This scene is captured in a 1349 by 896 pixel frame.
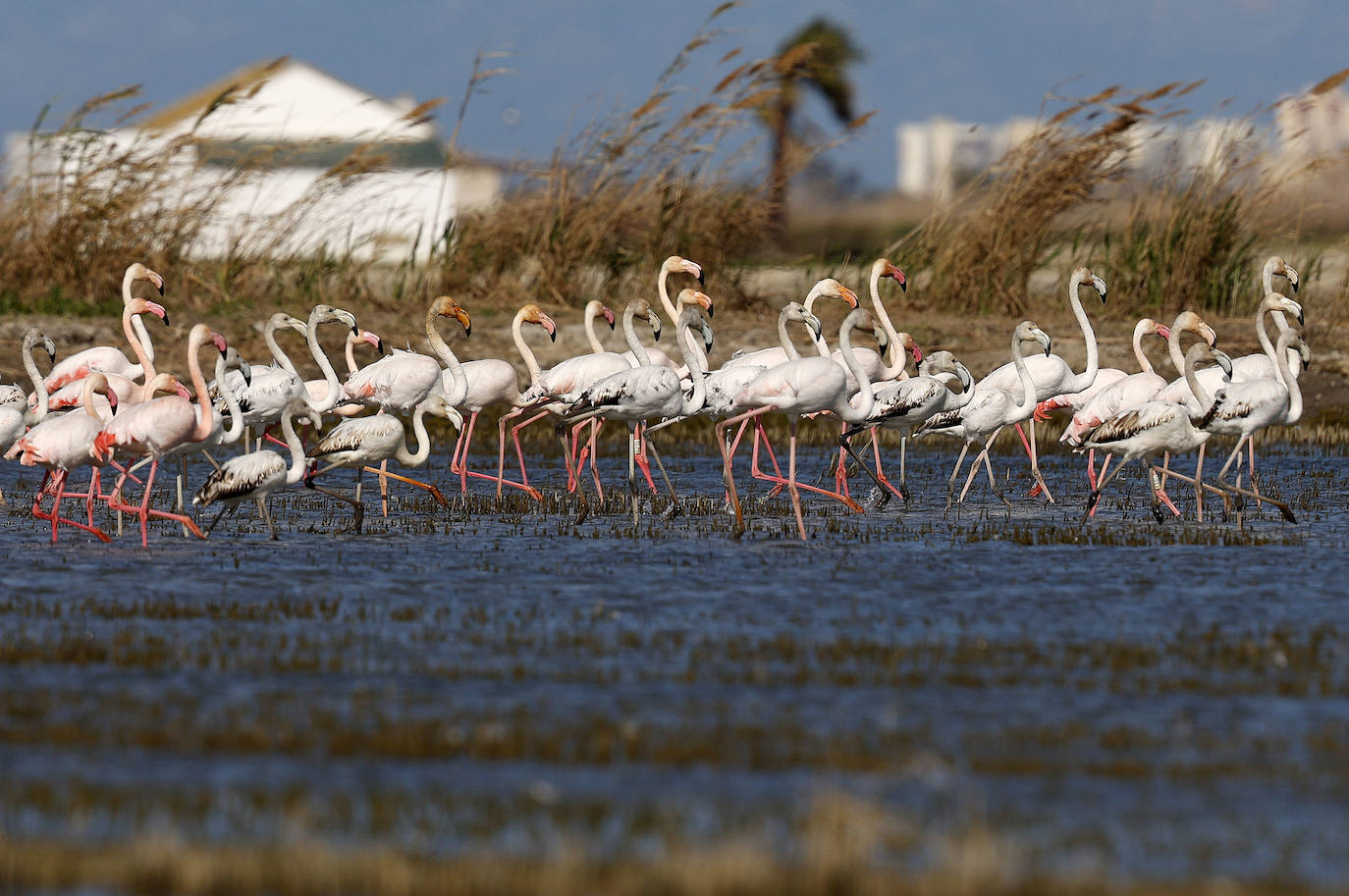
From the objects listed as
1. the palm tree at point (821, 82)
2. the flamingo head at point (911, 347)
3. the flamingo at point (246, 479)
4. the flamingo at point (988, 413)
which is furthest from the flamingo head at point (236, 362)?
the palm tree at point (821, 82)

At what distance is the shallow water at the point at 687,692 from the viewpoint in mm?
4680

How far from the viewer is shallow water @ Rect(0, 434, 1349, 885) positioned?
15.4 feet

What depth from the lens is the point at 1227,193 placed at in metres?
19.5

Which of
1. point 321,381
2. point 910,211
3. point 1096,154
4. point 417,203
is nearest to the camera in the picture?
point 321,381

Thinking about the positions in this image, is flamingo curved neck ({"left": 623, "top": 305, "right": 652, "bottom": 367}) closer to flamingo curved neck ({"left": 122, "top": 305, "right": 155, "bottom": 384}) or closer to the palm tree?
flamingo curved neck ({"left": 122, "top": 305, "right": 155, "bottom": 384})

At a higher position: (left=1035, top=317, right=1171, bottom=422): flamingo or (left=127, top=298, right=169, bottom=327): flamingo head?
(left=127, top=298, right=169, bottom=327): flamingo head

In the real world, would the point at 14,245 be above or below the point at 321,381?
above

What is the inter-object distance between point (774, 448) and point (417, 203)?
35904mm

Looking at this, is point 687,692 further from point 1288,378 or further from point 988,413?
point 1288,378

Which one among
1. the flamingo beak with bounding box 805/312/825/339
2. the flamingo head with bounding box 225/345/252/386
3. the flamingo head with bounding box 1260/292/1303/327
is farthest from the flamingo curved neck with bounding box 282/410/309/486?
the flamingo head with bounding box 1260/292/1303/327

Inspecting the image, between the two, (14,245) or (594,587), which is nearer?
(594,587)

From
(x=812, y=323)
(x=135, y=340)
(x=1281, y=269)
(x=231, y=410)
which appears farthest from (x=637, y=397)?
(x=1281, y=269)

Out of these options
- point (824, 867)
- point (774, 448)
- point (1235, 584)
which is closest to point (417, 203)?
point (774, 448)

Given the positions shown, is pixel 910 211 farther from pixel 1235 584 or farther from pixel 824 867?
pixel 824 867
